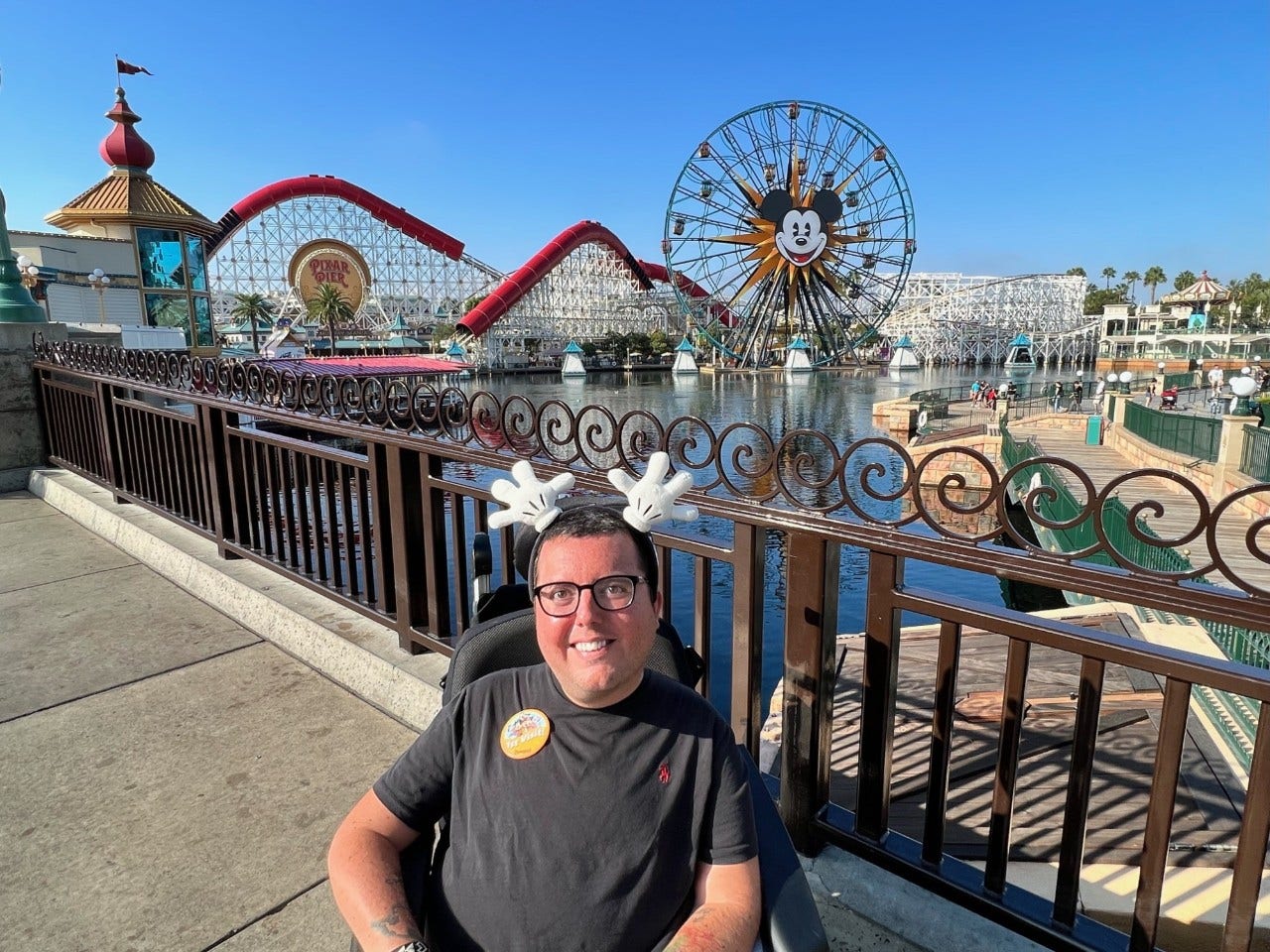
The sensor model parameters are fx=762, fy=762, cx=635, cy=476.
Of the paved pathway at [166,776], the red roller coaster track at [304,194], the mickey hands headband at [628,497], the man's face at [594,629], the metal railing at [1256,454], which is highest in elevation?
A: the red roller coaster track at [304,194]

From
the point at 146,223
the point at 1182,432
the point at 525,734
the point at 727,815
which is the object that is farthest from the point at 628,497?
the point at 146,223

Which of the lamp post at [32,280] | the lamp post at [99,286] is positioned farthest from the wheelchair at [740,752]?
the lamp post at [99,286]

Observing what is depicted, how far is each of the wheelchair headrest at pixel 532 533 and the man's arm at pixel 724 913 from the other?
57cm

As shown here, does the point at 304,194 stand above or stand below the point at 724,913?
above

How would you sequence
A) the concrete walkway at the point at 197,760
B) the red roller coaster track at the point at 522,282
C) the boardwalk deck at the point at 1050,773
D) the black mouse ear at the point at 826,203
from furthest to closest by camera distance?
1. the red roller coaster track at the point at 522,282
2. the black mouse ear at the point at 826,203
3. the boardwalk deck at the point at 1050,773
4. the concrete walkway at the point at 197,760

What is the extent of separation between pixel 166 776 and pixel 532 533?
5.57 feet

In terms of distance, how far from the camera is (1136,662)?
4.25 ft

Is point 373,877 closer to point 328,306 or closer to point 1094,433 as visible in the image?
point 1094,433

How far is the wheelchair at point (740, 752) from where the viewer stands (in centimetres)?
109

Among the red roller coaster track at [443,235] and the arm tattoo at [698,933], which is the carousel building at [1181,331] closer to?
the red roller coaster track at [443,235]

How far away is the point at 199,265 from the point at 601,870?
26079 millimetres

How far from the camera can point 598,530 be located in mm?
1213

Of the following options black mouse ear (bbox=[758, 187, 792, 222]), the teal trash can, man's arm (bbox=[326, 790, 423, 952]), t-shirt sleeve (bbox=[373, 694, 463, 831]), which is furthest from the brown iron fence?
black mouse ear (bbox=[758, 187, 792, 222])

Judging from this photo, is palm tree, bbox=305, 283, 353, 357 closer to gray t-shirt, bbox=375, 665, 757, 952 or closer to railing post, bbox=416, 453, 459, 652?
railing post, bbox=416, 453, 459, 652
